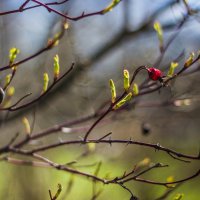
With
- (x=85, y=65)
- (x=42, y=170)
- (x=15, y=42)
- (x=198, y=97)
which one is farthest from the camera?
(x=42, y=170)

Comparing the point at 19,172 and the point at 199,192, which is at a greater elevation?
the point at 19,172

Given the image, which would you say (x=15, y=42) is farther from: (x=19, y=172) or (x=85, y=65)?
(x=19, y=172)

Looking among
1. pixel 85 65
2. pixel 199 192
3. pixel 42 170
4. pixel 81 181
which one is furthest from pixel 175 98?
pixel 81 181

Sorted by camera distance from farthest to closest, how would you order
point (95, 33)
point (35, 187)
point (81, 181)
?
point (81, 181) < point (35, 187) < point (95, 33)

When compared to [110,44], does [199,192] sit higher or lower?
lower

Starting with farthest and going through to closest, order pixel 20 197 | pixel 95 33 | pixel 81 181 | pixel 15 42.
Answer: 1. pixel 81 181
2. pixel 20 197
3. pixel 15 42
4. pixel 95 33

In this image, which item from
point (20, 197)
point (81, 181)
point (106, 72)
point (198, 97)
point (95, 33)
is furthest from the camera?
point (81, 181)

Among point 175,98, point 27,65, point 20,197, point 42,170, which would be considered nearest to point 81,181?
point 42,170

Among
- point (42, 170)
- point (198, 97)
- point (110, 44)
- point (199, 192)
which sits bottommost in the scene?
point (199, 192)

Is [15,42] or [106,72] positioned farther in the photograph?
[15,42]

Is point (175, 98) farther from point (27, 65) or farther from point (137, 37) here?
point (27, 65)
